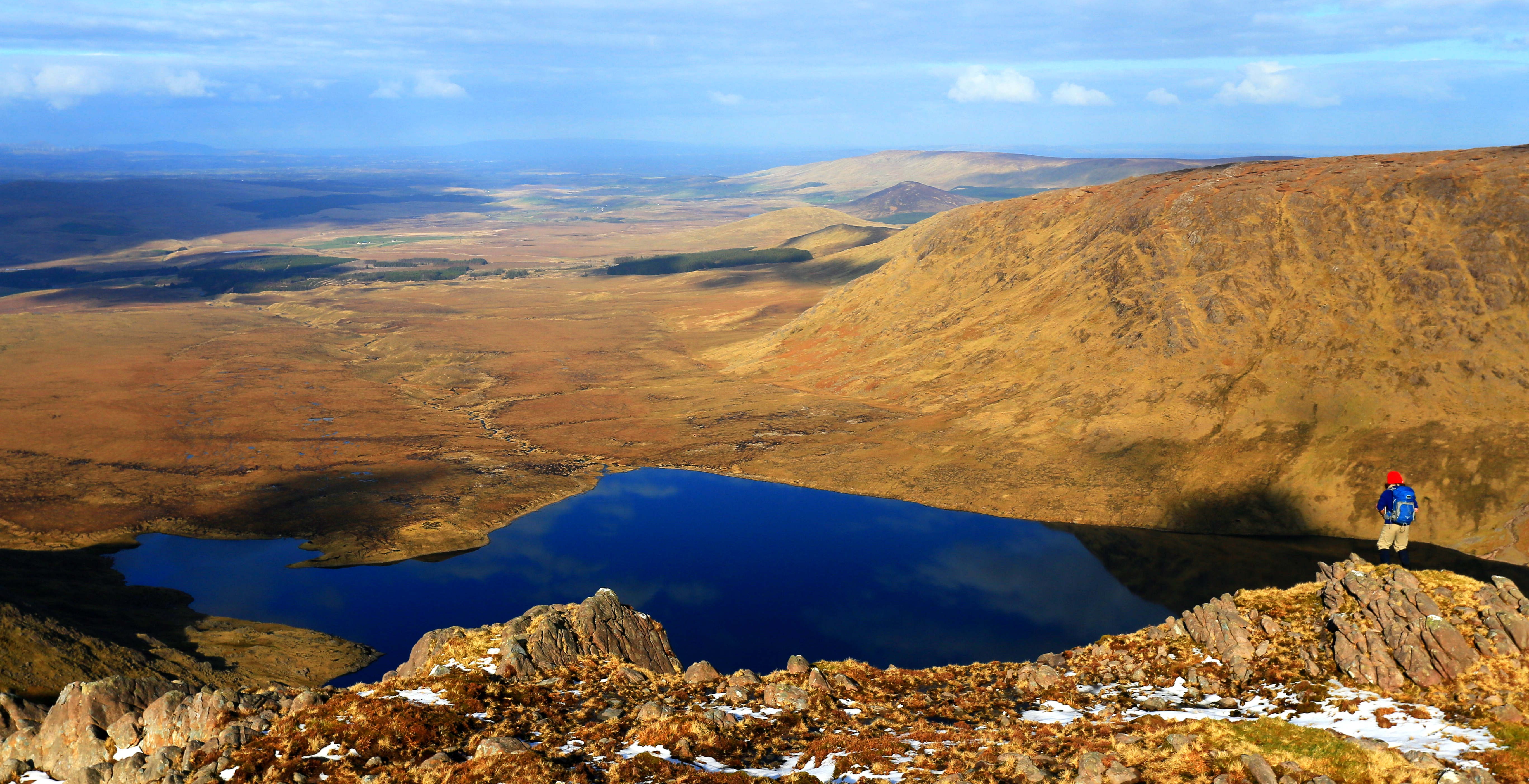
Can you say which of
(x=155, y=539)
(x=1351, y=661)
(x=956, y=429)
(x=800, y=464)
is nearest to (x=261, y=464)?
(x=155, y=539)

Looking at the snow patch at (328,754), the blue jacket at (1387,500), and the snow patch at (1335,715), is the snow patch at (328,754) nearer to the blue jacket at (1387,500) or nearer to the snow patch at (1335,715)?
the snow patch at (1335,715)

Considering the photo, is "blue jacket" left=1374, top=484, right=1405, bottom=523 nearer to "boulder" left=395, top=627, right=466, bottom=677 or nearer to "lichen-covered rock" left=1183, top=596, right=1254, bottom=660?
"lichen-covered rock" left=1183, top=596, right=1254, bottom=660

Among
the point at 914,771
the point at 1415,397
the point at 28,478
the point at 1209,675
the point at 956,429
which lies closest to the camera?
the point at 914,771

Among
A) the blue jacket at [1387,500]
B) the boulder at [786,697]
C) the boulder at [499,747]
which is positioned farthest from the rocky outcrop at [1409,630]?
the boulder at [499,747]

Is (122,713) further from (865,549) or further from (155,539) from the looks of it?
(155,539)

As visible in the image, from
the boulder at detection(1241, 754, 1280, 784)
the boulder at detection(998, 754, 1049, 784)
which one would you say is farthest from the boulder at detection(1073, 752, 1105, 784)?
the boulder at detection(1241, 754, 1280, 784)
